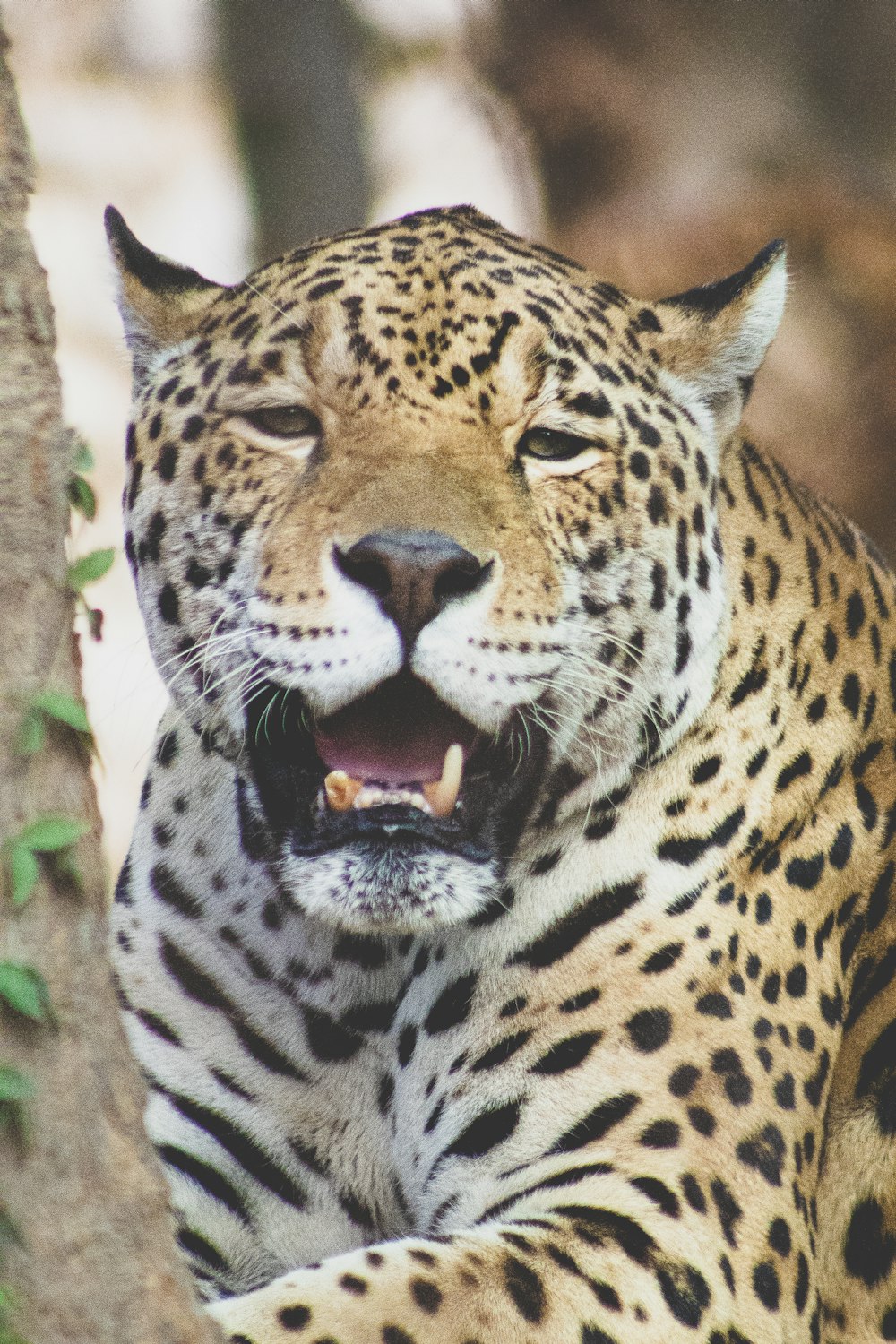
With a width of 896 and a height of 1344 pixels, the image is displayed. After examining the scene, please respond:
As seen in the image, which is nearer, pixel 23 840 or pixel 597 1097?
pixel 23 840

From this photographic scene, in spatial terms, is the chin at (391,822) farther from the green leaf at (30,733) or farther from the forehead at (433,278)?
the green leaf at (30,733)

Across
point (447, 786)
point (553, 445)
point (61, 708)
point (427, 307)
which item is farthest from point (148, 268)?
point (61, 708)

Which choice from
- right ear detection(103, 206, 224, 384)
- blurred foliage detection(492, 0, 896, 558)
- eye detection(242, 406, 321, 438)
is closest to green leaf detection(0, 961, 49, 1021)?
eye detection(242, 406, 321, 438)

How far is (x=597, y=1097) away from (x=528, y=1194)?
0.28 m

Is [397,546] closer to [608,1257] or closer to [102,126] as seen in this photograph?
[608,1257]

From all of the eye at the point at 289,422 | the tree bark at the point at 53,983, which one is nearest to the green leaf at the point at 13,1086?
the tree bark at the point at 53,983

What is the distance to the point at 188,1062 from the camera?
5348mm

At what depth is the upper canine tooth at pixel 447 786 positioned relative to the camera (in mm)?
4562

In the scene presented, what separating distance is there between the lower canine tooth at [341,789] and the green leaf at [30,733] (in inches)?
62.8

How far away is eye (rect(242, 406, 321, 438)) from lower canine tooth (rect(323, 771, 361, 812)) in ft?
2.79

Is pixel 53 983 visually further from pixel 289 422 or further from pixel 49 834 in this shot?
pixel 289 422

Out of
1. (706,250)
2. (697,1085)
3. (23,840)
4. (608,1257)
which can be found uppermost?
(706,250)

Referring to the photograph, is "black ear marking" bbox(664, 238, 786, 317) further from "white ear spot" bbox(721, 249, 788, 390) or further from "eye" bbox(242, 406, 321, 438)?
"eye" bbox(242, 406, 321, 438)

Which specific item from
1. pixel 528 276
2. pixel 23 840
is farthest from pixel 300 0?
pixel 23 840
